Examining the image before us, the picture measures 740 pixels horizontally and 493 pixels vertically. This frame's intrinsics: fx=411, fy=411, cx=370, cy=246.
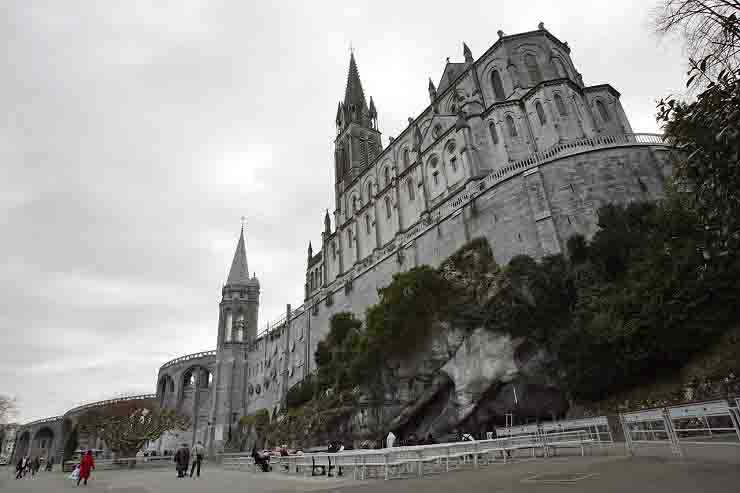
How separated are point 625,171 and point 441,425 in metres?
18.6

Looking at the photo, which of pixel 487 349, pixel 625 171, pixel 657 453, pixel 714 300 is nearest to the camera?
pixel 657 453

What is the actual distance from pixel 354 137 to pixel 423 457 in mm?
57126

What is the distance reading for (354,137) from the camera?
63438mm

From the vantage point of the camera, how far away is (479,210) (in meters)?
29.0

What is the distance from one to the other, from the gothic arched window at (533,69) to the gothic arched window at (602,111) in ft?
18.4

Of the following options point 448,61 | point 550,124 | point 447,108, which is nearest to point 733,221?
point 550,124

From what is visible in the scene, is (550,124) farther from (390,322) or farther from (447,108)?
(390,322)

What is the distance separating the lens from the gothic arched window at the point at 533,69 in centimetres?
3744

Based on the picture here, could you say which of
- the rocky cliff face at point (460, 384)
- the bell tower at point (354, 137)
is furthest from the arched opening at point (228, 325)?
the rocky cliff face at point (460, 384)

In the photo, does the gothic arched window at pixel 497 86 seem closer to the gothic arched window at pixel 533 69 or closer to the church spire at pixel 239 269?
the gothic arched window at pixel 533 69

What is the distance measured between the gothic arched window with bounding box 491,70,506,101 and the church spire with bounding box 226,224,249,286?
145ft

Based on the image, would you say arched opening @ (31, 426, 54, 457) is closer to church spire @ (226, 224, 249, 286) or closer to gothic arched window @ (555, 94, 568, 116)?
church spire @ (226, 224, 249, 286)

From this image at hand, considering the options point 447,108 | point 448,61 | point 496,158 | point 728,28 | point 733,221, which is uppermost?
point 448,61

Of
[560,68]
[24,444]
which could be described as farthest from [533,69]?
[24,444]
